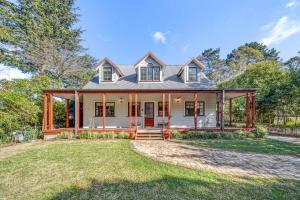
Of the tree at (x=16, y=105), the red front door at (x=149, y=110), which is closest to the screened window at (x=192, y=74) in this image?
the red front door at (x=149, y=110)

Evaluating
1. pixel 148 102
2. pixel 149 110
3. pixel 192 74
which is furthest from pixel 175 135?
pixel 192 74

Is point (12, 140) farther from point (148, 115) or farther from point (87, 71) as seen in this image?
point (87, 71)

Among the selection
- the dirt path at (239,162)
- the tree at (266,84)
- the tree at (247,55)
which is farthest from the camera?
the tree at (247,55)

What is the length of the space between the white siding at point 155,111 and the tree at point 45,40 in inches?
438

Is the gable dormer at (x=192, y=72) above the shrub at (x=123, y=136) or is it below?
above

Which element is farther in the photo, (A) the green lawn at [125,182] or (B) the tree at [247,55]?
(B) the tree at [247,55]

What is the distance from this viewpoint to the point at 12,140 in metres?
11.5

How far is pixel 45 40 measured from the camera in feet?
71.3

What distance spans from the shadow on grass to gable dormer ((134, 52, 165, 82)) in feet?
35.9

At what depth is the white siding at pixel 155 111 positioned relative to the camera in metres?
14.7

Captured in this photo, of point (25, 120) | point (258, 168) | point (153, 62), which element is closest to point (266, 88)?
point (153, 62)

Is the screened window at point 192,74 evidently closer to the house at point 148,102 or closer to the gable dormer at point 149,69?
the house at point 148,102

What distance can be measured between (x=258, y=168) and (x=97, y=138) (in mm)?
9354

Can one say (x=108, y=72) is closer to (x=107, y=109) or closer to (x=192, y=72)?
(x=107, y=109)
